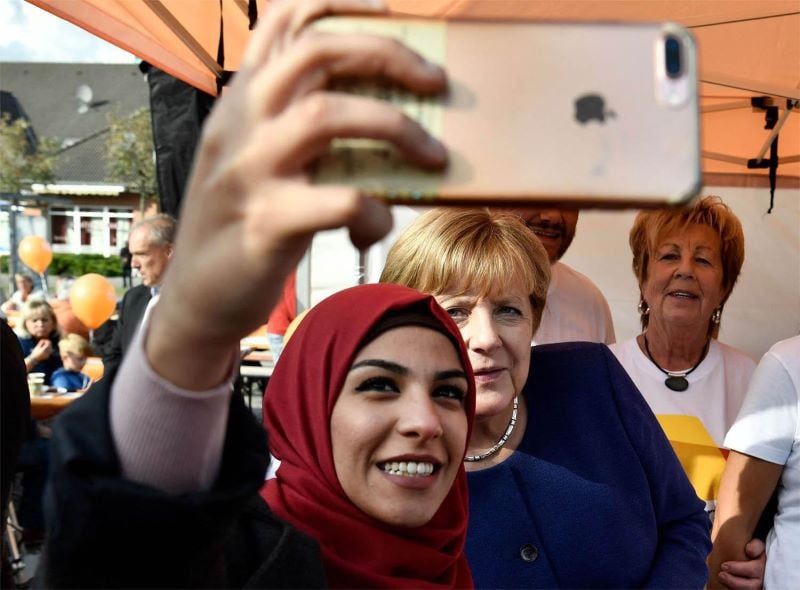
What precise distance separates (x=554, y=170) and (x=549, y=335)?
2.17 meters

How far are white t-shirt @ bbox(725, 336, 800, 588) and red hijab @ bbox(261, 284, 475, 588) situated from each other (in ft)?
3.06

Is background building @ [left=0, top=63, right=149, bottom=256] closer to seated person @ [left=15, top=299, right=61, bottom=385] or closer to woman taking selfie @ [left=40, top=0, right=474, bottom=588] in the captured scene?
seated person @ [left=15, top=299, right=61, bottom=385]

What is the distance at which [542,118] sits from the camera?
0.55 metres

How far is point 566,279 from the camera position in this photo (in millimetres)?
2881

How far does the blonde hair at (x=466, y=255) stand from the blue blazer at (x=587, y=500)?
0.76ft

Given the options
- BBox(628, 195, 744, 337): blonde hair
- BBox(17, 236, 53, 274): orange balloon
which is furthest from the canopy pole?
BBox(17, 236, 53, 274): orange balloon

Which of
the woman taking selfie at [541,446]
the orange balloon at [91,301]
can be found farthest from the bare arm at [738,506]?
the orange balloon at [91,301]

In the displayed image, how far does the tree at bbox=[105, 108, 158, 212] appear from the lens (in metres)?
30.3

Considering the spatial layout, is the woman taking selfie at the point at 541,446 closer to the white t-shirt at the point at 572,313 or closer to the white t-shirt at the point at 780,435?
the white t-shirt at the point at 780,435

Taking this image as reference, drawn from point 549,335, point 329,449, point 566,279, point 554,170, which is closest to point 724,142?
point 566,279

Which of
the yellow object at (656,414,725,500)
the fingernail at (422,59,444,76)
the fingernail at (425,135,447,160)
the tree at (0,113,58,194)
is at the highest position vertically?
the tree at (0,113,58,194)

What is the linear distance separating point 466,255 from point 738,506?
962 mm

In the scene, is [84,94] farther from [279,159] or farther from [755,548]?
[279,159]

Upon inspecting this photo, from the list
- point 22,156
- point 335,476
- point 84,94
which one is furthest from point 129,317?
point 84,94
